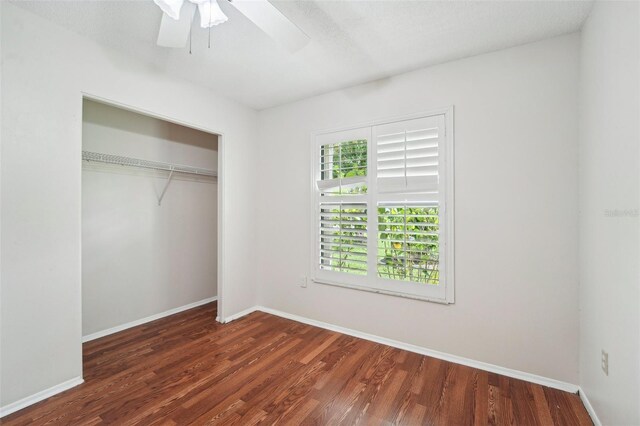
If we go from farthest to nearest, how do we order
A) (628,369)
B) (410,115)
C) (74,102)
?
1. (410,115)
2. (74,102)
3. (628,369)

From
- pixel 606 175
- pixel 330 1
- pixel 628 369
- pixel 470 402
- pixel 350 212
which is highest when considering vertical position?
pixel 330 1

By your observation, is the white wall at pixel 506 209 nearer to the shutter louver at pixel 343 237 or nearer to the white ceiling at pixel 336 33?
the white ceiling at pixel 336 33

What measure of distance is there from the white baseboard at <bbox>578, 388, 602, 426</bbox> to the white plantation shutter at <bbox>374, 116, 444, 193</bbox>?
1.66 meters

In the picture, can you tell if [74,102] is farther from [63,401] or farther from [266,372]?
[266,372]

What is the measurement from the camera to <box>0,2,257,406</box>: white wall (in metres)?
1.76

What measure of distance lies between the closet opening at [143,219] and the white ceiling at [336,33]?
2.02 ft

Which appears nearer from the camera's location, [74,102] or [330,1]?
[330,1]

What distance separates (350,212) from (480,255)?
3.89 ft

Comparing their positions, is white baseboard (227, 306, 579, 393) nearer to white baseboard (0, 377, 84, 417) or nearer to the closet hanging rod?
white baseboard (0, 377, 84, 417)

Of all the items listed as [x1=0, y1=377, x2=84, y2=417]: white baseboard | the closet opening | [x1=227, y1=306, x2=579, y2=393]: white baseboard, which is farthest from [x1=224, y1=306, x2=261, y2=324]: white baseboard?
[x1=0, y1=377, x2=84, y2=417]: white baseboard

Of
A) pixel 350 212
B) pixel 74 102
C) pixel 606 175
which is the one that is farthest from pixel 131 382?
pixel 606 175

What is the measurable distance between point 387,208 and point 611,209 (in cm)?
146

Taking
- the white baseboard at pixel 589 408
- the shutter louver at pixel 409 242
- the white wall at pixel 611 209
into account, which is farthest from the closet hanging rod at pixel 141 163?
the white baseboard at pixel 589 408

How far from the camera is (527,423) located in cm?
167
